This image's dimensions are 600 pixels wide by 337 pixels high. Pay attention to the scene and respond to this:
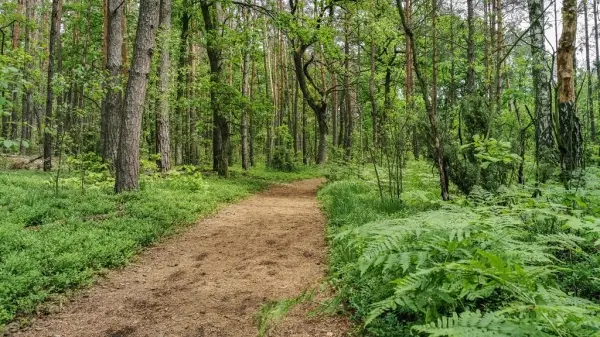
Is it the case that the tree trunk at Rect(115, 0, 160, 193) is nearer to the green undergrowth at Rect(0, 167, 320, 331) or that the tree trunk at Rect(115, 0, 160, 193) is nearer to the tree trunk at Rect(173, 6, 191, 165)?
the green undergrowth at Rect(0, 167, 320, 331)

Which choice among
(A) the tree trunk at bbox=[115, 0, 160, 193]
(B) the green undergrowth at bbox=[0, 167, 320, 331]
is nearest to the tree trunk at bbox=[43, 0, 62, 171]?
(B) the green undergrowth at bbox=[0, 167, 320, 331]

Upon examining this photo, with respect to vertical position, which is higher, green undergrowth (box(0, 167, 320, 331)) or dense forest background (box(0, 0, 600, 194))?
dense forest background (box(0, 0, 600, 194))

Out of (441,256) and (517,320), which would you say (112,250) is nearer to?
(441,256)

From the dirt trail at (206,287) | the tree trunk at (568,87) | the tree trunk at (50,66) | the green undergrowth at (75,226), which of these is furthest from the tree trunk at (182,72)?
the tree trunk at (568,87)

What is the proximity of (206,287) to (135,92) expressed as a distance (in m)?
6.05

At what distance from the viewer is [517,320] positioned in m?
1.72

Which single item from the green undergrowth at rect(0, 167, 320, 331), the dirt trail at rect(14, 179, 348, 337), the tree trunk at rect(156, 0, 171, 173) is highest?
the tree trunk at rect(156, 0, 171, 173)

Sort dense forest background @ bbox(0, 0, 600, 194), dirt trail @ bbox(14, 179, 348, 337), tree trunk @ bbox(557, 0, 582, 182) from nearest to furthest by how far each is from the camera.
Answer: dirt trail @ bbox(14, 179, 348, 337), tree trunk @ bbox(557, 0, 582, 182), dense forest background @ bbox(0, 0, 600, 194)

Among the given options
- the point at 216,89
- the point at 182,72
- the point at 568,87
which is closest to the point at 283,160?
the point at 216,89

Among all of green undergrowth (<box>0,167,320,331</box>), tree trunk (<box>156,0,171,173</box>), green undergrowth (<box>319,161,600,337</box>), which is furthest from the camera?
tree trunk (<box>156,0,171,173</box>)

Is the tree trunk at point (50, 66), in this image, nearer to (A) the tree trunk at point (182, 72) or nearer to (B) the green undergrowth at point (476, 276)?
→ (A) the tree trunk at point (182, 72)

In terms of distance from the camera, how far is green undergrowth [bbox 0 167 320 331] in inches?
172

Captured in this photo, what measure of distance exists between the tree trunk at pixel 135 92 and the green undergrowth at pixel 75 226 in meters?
0.65

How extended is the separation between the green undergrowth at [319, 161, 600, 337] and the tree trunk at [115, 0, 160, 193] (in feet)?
21.0
